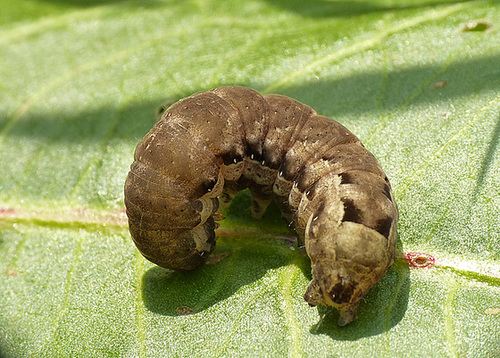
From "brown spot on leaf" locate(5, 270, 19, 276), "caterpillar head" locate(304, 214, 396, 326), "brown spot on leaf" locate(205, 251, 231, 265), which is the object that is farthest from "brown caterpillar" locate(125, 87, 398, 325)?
"brown spot on leaf" locate(5, 270, 19, 276)

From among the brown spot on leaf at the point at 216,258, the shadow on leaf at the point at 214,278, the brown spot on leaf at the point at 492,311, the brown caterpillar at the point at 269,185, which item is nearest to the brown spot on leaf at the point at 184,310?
the shadow on leaf at the point at 214,278

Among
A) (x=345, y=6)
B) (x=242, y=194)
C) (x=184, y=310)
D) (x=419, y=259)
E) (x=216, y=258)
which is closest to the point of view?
(x=419, y=259)

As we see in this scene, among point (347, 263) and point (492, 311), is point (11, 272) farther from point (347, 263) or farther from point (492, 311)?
point (492, 311)

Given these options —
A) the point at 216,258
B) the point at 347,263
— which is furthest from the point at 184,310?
the point at 347,263

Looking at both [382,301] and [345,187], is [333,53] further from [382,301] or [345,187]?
[382,301]

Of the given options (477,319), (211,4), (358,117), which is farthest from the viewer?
(211,4)

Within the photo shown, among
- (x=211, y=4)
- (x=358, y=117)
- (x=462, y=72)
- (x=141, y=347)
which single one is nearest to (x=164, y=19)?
(x=211, y=4)

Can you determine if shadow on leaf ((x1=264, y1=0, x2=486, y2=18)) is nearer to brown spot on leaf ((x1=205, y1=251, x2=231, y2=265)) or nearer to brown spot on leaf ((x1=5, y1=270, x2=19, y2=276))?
brown spot on leaf ((x1=205, y1=251, x2=231, y2=265))
